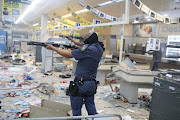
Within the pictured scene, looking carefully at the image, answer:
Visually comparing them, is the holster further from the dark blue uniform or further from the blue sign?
the blue sign

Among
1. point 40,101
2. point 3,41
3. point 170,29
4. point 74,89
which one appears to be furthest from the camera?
A: point 3,41

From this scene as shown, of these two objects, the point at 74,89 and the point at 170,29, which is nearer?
the point at 74,89

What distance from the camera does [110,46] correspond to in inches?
543

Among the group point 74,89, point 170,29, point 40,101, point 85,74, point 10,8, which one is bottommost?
point 40,101

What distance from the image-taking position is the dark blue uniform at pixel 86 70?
8.32 feet

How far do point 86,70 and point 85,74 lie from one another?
0.07 meters

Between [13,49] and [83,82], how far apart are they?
14.8 metres

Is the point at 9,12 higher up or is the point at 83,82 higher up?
the point at 9,12

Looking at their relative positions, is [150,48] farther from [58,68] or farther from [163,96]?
[163,96]

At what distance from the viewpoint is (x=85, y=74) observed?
2.62 meters

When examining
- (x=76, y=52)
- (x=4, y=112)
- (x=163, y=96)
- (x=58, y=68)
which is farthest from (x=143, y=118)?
(x=58, y=68)

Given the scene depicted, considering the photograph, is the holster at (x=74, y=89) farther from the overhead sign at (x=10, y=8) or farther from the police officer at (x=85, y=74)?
the overhead sign at (x=10, y=8)

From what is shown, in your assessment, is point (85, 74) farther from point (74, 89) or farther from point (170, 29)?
point (170, 29)

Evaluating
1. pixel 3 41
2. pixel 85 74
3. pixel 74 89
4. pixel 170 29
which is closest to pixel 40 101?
pixel 74 89
